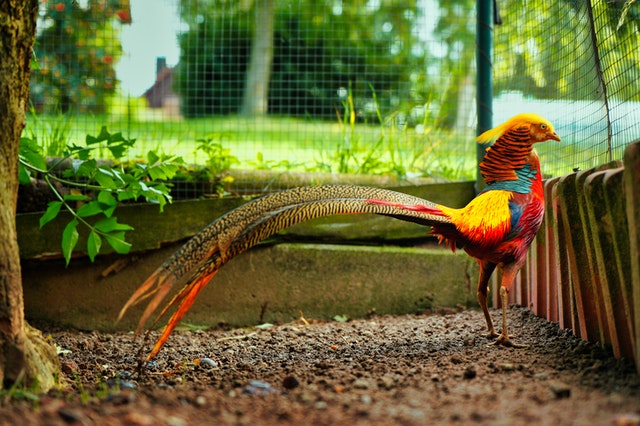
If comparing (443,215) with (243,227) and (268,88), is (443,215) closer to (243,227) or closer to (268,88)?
(243,227)

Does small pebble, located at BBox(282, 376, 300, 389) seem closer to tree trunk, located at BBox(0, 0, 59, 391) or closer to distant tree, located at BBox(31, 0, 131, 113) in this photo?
tree trunk, located at BBox(0, 0, 59, 391)

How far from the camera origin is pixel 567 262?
3.44 metres

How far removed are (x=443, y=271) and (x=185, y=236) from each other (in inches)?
71.8

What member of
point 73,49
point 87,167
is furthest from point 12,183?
point 73,49

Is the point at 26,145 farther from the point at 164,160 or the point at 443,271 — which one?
the point at 443,271

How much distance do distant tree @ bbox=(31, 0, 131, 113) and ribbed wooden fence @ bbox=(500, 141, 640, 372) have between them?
3408 mm

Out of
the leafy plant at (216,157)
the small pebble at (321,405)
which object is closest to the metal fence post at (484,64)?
the leafy plant at (216,157)

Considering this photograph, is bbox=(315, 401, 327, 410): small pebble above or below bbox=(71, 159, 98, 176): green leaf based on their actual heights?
below

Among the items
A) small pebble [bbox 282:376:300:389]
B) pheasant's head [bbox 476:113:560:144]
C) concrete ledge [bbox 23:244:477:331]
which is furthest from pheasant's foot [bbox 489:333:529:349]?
concrete ledge [bbox 23:244:477:331]

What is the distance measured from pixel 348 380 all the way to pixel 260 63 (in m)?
3.59

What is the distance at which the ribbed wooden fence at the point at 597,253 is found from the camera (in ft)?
8.15

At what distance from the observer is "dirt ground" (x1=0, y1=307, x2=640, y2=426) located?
2.12 metres

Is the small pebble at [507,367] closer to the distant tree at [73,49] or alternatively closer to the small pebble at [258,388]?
the small pebble at [258,388]

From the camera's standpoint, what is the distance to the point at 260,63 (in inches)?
224
